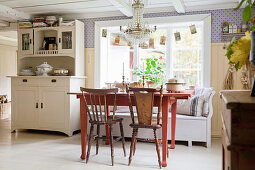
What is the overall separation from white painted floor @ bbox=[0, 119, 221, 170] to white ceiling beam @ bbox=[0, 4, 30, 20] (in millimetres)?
2160

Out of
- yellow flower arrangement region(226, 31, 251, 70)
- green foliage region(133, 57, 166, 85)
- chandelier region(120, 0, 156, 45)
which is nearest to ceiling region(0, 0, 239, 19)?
chandelier region(120, 0, 156, 45)

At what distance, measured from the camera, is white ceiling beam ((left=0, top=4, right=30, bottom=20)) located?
4.40 metres

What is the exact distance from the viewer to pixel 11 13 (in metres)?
4.57

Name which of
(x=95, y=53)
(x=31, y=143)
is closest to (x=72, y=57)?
(x=95, y=53)

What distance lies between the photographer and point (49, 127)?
4.51 meters

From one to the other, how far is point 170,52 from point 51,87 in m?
2.22

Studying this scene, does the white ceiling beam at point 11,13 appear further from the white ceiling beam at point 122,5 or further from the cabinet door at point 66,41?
the white ceiling beam at point 122,5

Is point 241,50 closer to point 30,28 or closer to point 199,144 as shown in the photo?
point 199,144

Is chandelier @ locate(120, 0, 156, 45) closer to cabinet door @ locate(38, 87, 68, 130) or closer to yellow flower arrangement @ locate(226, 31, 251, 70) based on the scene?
cabinet door @ locate(38, 87, 68, 130)

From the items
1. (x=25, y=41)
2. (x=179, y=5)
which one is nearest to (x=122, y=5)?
(x=179, y=5)

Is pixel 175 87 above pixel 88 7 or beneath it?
beneath

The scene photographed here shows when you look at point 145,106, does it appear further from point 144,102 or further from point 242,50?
point 242,50

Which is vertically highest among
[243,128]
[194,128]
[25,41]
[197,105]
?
[25,41]

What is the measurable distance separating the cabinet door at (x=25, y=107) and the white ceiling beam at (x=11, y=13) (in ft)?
4.41
